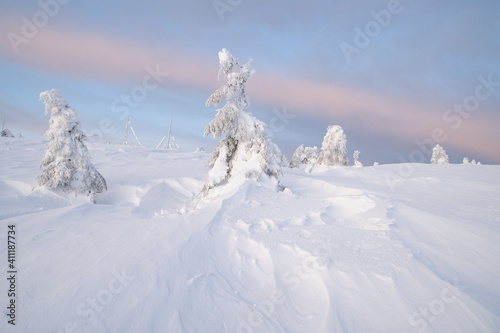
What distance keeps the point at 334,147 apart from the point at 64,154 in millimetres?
29036

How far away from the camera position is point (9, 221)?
209 inches

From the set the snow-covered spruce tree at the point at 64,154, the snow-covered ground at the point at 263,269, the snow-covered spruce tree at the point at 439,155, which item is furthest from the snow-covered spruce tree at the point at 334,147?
the snow-covered spruce tree at the point at 64,154

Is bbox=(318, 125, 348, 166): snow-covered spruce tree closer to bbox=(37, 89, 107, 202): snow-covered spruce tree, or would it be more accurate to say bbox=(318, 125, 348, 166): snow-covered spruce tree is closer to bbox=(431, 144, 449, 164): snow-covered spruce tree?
bbox=(431, 144, 449, 164): snow-covered spruce tree

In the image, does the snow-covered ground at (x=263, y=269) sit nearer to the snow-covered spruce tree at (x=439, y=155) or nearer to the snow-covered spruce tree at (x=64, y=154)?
the snow-covered spruce tree at (x=64, y=154)

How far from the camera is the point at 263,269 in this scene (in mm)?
3932

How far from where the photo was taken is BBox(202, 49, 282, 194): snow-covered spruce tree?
31.1 ft

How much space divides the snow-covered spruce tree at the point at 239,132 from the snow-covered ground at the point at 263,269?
9.15 ft

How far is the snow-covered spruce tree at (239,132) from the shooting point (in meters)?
9.47

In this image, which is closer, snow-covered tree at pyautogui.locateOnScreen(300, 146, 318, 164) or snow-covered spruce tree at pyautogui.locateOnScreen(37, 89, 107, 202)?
snow-covered spruce tree at pyautogui.locateOnScreen(37, 89, 107, 202)

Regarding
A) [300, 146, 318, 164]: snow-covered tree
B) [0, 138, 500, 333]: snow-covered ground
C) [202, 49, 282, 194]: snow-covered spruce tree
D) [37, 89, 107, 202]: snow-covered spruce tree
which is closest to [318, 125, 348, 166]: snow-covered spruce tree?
[300, 146, 318, 164]: snow-covered tree

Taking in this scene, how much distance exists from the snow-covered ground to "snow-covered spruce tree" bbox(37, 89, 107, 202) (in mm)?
3293

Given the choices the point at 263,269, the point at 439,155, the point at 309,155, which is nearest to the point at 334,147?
the point at 309,155

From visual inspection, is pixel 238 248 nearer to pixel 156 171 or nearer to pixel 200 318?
pixel 200 318

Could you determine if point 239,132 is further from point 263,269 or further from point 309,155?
point 309,155
